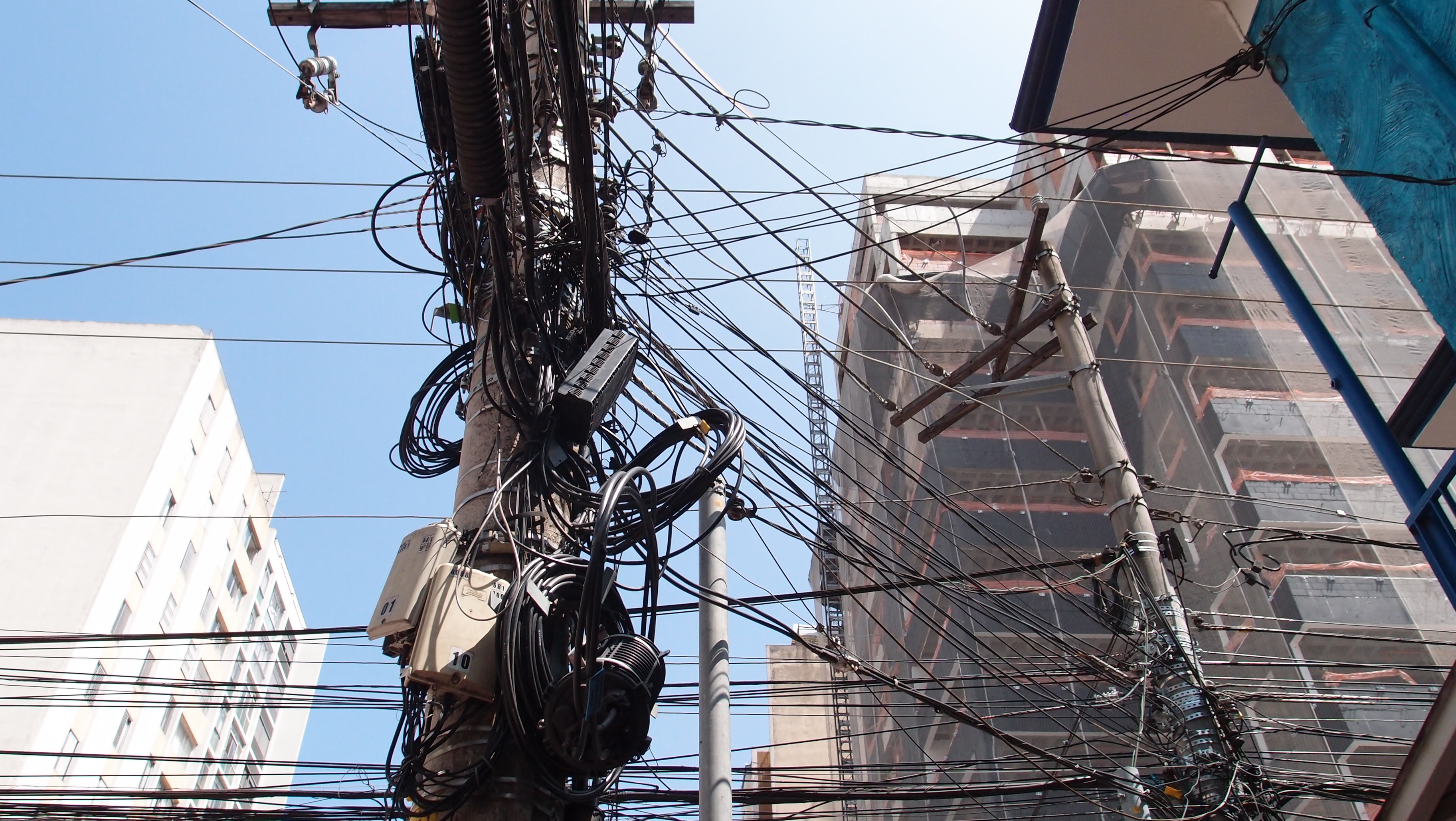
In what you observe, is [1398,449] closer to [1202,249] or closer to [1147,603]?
[1147,603]

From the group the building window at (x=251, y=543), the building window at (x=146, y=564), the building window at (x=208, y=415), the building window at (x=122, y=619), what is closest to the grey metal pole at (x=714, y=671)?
the building window at (x=122, y=619)

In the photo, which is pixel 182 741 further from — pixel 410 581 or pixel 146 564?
pixel 410 581

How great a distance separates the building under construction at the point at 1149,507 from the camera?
6500mm

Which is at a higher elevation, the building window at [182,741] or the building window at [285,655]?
the building window at [285,655]

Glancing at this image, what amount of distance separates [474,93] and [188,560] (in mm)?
29628

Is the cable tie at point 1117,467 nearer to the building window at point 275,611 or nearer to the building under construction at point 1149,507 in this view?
the building under construction at point 1149,507

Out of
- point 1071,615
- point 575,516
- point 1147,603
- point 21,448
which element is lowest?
point 575,516

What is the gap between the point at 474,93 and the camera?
340 cm

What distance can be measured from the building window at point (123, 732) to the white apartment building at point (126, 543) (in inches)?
1.6

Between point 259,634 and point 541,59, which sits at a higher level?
point 541,59

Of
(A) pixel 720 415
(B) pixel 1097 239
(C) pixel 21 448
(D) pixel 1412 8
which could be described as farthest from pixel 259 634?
(C) pixel 21 448

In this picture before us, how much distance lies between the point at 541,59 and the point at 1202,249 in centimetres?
1736

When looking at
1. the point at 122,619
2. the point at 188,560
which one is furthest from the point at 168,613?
the point at 122,619

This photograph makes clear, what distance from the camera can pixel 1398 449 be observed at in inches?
164
